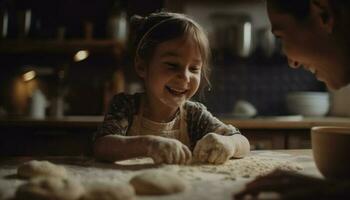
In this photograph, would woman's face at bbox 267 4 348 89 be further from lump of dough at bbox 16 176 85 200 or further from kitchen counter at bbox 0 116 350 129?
kitchen counter at bbox 0 116 350 129

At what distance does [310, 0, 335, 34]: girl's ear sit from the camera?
72 centimetres

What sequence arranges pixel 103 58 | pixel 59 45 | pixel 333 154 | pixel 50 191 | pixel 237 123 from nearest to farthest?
1. pixel 50 191
2. pixel 333 154
3. pixel 237 123
4. pixel 59 45
5. pixel 103 58

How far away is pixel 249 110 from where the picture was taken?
2648 mm

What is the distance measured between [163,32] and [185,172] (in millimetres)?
626

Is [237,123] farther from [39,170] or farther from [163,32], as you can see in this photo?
[39,170]

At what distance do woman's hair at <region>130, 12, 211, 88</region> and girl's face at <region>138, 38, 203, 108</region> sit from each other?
0.02 metres

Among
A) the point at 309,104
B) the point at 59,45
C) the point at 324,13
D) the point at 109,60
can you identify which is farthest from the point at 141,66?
the point at 309,104

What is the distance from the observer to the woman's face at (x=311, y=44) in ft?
2.51

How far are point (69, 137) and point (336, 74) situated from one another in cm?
171

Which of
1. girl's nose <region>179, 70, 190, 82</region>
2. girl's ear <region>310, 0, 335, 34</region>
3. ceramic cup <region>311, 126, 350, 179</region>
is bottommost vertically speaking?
ceramic cup <region>311, 126, 350, 179</region>

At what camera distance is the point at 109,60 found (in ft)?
9.32

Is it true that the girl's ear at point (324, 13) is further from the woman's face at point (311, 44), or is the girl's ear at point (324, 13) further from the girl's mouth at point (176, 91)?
the girl's mouth at point (176, 91)

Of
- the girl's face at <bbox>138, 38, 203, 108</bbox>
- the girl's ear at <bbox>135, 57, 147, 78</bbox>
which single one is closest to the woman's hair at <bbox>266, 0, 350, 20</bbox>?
the girl's face at <bbox>138, 38, 203, 108</bbox>

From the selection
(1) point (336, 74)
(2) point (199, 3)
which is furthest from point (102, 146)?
(2) point (199, 3)
